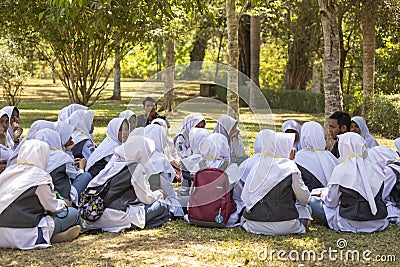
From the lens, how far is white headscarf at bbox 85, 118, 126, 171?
735cm

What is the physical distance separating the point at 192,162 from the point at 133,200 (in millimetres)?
1388

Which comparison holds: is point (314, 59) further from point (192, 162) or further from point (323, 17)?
point (192, 162)

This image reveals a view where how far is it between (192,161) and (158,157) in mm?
627

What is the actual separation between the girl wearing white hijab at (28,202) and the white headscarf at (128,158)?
632mm

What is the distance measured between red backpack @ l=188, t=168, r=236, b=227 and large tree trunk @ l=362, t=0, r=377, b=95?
37.8ft

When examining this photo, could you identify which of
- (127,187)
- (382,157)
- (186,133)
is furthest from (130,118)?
(382,157)

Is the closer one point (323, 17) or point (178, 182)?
point (178, 182)

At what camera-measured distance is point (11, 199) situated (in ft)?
17.7

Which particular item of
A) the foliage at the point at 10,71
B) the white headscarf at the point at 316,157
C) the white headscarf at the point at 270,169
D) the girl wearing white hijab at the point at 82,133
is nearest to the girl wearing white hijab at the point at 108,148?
the girl wearing white hijab at the point at 82,133

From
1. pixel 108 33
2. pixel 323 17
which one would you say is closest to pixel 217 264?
pixel 323 17

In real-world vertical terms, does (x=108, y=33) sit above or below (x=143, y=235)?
above

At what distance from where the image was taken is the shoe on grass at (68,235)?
5.70 meters

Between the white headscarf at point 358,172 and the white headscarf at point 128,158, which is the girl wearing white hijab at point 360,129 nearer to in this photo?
the white headscarf at point 358,172

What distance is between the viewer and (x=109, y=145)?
24.3 feet
